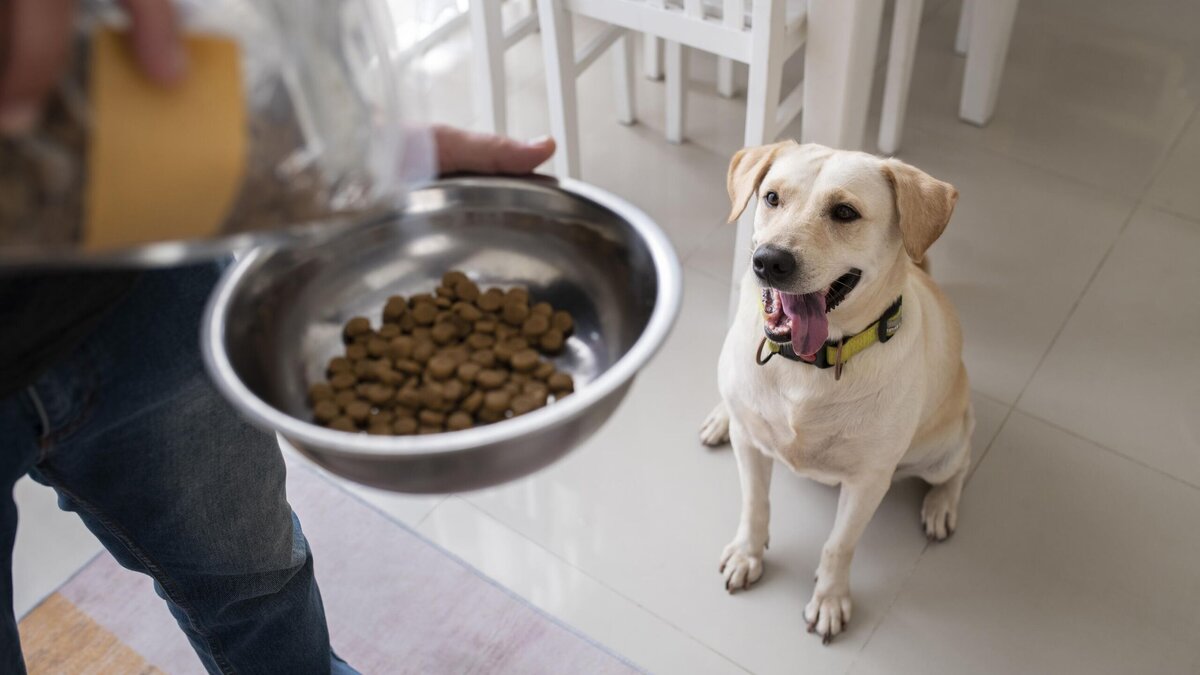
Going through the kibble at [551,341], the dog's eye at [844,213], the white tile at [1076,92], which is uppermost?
Answer: the kibble at [551,341]

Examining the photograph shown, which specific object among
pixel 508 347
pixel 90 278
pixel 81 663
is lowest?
pixel 81 663

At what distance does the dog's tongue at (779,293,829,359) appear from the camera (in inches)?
55.7

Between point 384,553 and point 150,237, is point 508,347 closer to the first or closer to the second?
point 150,237

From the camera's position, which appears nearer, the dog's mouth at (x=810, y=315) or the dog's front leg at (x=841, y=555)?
the dog's mouth at (x=810, y=315)

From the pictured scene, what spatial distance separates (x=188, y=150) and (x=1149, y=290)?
2044 mm

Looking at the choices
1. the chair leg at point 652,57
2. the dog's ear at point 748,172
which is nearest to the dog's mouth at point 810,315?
the dog's ear at point 748,172

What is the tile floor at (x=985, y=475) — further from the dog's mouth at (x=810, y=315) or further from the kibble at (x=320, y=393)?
the kibble at (x=320, y=393)

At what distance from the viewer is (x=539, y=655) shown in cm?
170

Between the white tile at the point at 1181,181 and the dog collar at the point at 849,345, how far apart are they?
122cm

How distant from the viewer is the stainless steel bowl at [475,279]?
0.86 m

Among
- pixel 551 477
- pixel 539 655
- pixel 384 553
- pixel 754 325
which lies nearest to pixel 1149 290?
pixel 754 325

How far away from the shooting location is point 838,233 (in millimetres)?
1382

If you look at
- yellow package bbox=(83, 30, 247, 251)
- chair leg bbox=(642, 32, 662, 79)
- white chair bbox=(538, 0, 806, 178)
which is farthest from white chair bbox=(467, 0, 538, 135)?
yellow package bbox=(83, 30, 247, 251)

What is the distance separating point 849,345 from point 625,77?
127 cm
